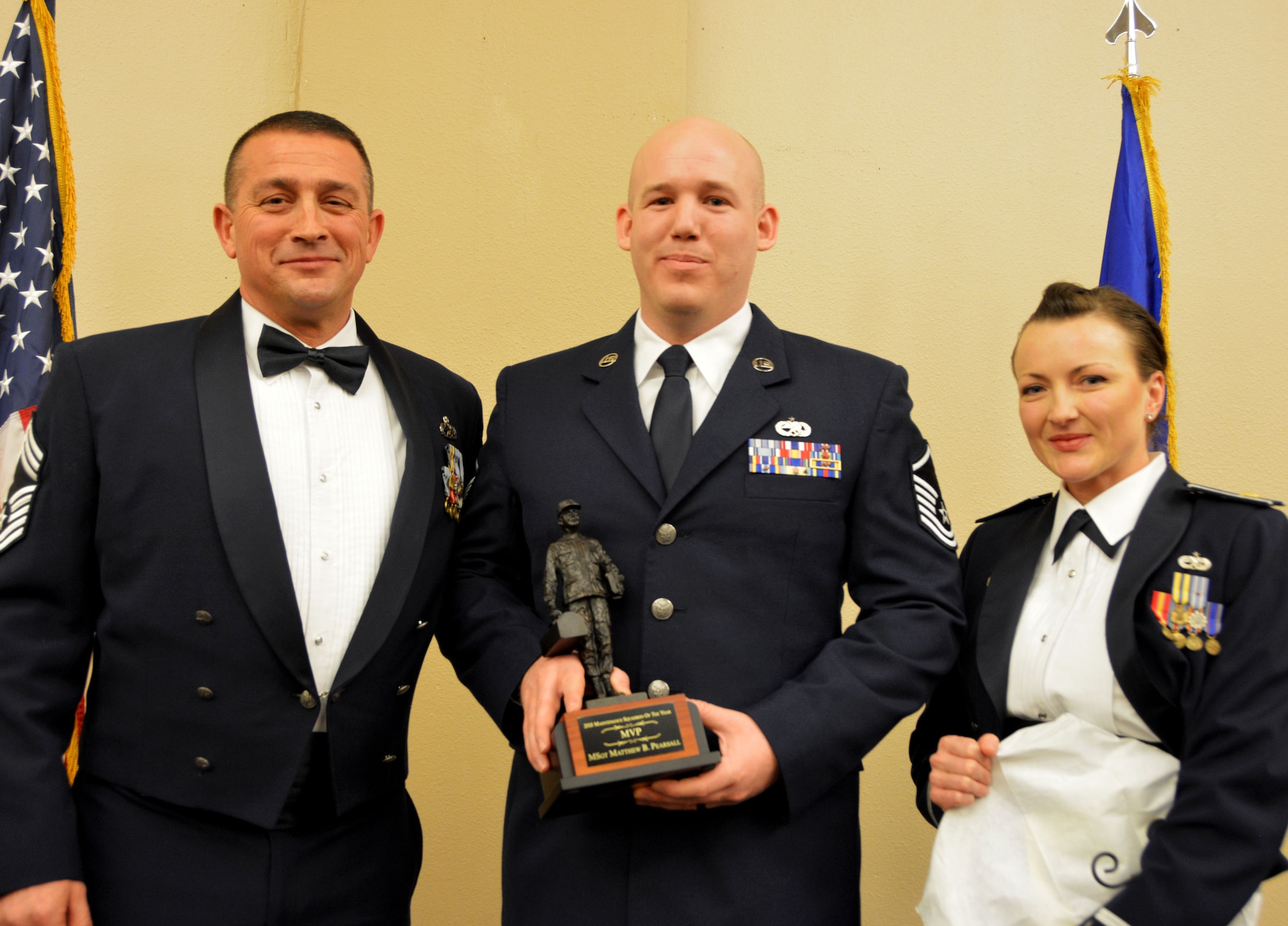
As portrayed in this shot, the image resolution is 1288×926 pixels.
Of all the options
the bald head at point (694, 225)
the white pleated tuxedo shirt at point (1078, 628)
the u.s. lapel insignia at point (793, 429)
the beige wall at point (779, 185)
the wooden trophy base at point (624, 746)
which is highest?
the beige wall at point (779, 185)

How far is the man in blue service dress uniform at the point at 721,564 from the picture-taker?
1.77 meters

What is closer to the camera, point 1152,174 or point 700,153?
point 700,153

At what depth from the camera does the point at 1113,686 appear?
1703 mm

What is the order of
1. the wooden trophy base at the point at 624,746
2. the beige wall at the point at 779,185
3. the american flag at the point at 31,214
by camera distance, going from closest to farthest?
the wooden trophy base at the point at 624,746 → the american flag at the point at 31,214 → the beige wall at the point at 779,185

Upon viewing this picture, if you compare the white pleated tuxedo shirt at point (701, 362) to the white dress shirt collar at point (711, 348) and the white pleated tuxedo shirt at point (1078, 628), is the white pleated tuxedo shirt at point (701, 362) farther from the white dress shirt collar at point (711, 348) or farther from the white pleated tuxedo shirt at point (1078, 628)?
the white pleated tuxedo shirt at point (1078, 628)

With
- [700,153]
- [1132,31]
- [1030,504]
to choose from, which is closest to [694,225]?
[700,153]

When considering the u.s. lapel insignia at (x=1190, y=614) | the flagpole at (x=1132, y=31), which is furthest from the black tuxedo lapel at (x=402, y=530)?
the flagpole at (x=1132, y=31)

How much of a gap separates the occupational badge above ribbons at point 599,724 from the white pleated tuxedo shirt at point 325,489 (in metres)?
0.41

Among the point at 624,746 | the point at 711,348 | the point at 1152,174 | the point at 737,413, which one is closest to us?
the point at 624,746

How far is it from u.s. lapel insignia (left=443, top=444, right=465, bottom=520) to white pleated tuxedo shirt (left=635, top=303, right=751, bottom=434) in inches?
17.1

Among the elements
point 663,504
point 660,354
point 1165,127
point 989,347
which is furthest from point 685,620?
point 1165,127

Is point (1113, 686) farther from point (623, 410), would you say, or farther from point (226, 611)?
point (226, 611)

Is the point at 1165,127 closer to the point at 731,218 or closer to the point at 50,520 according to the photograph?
the point at 731,218

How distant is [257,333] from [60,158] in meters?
1.13
